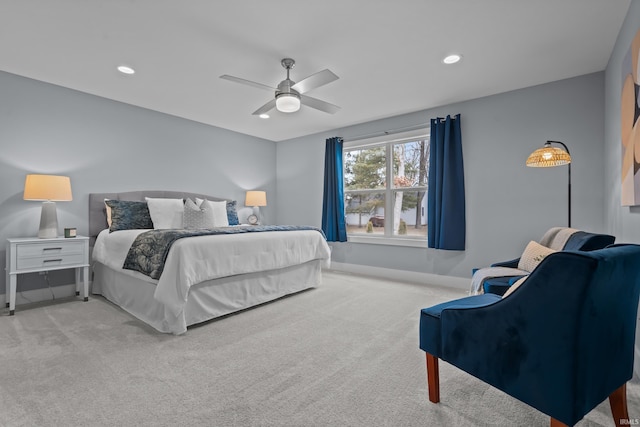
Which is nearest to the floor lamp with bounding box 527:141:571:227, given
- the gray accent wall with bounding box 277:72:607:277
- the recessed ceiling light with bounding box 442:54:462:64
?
the gray accent wall with bounding box 277:72:607:277

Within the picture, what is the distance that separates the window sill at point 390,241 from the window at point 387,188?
3cm

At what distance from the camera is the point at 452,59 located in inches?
115

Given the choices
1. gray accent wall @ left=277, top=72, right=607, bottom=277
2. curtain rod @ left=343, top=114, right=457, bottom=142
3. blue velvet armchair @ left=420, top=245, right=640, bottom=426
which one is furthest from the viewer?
curtain rod @ left=343, top=114, right=457, bottom=142

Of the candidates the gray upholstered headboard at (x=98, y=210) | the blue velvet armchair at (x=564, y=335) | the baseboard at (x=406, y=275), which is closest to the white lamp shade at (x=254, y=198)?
the baseboard at (x=406, y=275)

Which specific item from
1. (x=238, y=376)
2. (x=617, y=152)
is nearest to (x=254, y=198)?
(x=238, y=376)

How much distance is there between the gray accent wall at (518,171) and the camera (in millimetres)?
3232

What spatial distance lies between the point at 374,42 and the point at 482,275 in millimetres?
2192

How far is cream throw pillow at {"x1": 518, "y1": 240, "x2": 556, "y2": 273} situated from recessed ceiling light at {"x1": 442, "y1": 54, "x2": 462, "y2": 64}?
185 centimetres

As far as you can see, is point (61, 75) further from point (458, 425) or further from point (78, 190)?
point (458, 425)

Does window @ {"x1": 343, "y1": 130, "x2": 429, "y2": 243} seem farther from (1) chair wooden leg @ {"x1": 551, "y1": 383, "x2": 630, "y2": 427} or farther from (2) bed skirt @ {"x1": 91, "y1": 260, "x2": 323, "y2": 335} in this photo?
(1) chair wooden leg @ {"x1": 551, "y1": 383, "x2": 630, "y2": 427}

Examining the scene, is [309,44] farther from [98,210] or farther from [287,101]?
[98,210]

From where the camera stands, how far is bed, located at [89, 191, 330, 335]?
2.50 metres

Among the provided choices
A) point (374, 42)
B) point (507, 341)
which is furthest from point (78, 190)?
point (507, 341)

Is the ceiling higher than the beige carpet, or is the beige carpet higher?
the ceiling
